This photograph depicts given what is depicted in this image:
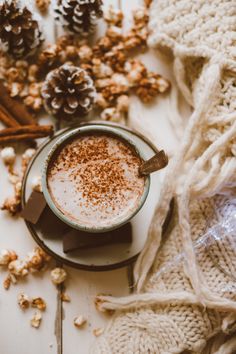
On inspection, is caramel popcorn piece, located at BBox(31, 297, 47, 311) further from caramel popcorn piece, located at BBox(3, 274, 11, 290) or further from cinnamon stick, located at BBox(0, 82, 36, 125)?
cinnamon stick, located at BBox(0, 82, 36, 125)

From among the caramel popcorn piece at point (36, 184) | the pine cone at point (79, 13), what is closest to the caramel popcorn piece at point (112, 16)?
the pine cone at point (79, 13)

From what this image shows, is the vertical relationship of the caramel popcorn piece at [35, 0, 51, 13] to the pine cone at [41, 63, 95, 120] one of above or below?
above

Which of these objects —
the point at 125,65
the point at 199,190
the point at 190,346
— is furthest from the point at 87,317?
the point at 125,65

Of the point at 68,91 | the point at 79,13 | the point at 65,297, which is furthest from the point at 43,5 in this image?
the point at 65,297

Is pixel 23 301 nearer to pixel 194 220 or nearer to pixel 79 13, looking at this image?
pixel 194 220

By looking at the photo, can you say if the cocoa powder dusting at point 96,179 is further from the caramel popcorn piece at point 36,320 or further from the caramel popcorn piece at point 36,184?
the caramel popcorn piece at point 36,320


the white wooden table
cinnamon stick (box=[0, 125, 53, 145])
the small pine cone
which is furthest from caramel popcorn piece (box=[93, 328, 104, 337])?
the small pine cone
